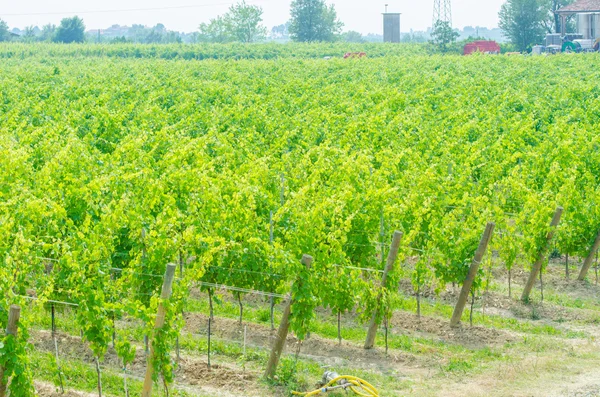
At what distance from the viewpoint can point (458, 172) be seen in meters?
15.6

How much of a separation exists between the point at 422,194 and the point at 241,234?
325 centimetres

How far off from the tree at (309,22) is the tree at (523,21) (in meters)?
25.7

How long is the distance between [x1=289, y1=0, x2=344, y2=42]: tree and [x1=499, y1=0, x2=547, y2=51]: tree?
25.7 metres

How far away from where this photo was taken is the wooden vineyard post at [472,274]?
12383 millimetres

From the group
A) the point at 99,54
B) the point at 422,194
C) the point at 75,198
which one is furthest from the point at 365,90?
the point at 99,54

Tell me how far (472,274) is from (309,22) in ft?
301

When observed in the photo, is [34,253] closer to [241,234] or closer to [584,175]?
[241,234]

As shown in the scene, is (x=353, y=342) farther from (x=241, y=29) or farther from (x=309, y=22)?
(x=241, y=29)

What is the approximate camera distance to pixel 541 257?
1352 centimetres

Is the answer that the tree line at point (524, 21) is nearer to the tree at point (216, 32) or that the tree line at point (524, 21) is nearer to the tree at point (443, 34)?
the tree at point (443, 34)

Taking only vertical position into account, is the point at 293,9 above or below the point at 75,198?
above

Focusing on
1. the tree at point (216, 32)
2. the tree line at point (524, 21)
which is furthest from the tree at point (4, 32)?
the tree line at point (524, 21)

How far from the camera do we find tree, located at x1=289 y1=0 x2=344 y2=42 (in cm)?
10169

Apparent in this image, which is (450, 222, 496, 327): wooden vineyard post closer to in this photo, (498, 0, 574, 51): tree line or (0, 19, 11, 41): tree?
(498, 0, 574, 51): tree line
